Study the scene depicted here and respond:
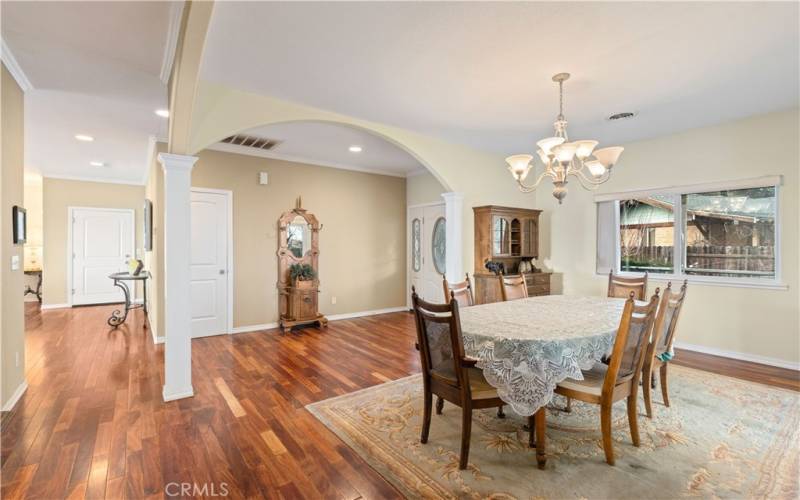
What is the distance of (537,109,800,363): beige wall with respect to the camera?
12.3ft

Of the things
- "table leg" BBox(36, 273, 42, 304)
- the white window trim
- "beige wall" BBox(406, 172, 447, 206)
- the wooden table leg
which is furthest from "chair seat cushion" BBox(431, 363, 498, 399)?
"table leg" BBox(36, 273, 42, 304)

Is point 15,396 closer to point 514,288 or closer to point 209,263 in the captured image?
point 209,263

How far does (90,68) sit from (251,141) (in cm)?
211

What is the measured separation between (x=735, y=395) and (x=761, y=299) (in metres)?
1.55

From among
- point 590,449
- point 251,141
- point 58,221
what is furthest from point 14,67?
point 58,221

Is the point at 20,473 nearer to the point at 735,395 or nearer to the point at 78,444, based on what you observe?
the point at 78,444

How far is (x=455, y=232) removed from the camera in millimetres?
4938

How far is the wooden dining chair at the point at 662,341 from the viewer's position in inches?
93.2

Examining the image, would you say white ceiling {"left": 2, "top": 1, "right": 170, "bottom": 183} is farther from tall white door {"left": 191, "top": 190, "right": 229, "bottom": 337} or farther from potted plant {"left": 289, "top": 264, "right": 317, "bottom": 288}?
potted plant {"left": 289, "top": 264, "right": 317, "bottom": 288}

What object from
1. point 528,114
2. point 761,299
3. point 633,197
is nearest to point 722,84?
point 528,114

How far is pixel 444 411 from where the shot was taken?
278 cm

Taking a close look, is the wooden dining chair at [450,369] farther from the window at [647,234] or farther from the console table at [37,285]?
the console table at [37,285]

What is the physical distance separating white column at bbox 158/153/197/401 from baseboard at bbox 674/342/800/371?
5.33 m

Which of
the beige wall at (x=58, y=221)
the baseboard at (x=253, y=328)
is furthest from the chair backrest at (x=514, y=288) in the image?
the beige wall at (x=58, y=221)
